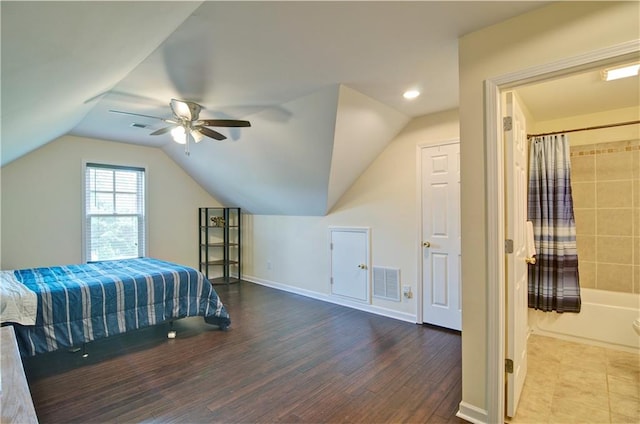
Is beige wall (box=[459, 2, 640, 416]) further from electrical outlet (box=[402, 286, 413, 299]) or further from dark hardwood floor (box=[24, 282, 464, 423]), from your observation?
electrical outlet (box=[402, 286, 413, 299])

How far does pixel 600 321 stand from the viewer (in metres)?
2.99

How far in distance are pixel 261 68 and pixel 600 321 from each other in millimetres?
3864

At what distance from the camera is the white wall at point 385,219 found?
3.60 m

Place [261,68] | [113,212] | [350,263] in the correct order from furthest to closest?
[113,212] < [350,263] < [261,68]

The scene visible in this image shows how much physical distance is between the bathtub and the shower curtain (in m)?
0.13

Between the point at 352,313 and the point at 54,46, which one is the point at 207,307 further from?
the point at 54,46

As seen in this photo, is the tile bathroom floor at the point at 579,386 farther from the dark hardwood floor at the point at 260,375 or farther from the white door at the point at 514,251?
the dark hardwood floor at the point at 260,375

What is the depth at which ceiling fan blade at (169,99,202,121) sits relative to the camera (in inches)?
105

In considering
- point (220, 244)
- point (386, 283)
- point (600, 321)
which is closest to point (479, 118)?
point (386, 283)

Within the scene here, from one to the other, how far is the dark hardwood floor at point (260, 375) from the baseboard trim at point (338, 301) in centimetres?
13

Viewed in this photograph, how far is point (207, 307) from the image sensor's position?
11.0 feet

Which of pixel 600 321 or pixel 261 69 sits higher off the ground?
pixel 261 69

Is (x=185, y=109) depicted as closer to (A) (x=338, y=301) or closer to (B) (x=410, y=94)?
(B) (x=410, y=94)

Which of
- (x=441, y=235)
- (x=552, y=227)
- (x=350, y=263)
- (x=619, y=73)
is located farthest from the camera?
(x=350, y=263)
